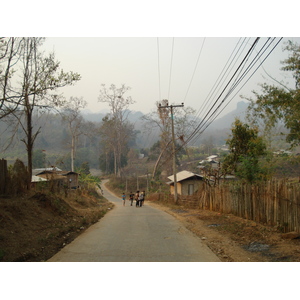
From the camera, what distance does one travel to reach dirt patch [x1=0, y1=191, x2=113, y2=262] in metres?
7.65

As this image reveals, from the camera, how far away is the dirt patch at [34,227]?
765cm

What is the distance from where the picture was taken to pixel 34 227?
10445mm

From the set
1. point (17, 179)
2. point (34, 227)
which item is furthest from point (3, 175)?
point (34, 227)

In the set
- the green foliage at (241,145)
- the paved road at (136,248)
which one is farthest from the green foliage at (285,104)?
the paved road at (136,248)

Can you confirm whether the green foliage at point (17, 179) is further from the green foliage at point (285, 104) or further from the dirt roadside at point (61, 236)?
the green foliage at point (285, 104)

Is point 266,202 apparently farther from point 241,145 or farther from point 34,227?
point 241,145

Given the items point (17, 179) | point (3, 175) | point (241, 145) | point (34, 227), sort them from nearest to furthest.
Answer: point (34, 227)
point (3, 175)
point (17, 179)
point (241, 145)

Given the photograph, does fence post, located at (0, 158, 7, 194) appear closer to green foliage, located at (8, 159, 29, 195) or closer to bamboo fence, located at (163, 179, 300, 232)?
green foliage, located at (8, 159, 29, 195)

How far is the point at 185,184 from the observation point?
43062mm

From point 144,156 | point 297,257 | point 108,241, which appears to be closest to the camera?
point 297,257

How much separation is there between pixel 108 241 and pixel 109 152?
71.0m

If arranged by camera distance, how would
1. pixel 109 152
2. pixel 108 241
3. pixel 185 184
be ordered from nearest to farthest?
pixel 108 241 → pixel 185 184 → pixel 109 152

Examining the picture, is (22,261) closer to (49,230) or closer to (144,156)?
(49,230)

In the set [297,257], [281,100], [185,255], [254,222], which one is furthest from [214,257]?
[281,100]
